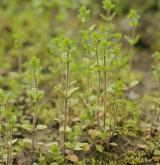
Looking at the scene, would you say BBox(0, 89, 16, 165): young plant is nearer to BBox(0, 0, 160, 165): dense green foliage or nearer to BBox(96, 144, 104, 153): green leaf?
BBox(0, 0, 160, 165): dense green foliage

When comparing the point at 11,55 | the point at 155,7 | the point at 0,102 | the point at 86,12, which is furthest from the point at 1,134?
the point at 155,7

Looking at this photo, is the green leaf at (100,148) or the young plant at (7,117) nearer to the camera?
the young plant at (7,117)

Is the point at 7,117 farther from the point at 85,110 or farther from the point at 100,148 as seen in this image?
the point at 100,148

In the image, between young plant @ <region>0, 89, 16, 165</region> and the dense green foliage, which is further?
the dense green foliage

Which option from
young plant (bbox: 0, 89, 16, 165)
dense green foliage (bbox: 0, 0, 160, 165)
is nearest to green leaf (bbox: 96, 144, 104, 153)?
dense green foliage (bbox: 0, 0, 160, 165)

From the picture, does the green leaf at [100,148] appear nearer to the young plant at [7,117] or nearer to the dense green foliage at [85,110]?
the dense green foliage at [85,110]

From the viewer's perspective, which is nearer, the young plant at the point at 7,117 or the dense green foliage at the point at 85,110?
the young plant at the point at 7,117

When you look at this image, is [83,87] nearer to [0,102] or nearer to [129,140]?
[129,140]

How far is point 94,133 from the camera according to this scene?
3023 millimetres

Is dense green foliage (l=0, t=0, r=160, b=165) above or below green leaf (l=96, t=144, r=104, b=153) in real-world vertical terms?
above

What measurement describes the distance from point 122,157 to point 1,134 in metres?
0.84

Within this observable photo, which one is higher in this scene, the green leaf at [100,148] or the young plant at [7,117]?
the young plant at [7,117]

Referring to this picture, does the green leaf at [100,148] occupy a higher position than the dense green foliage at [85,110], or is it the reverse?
the dense green foliage at [85,110]

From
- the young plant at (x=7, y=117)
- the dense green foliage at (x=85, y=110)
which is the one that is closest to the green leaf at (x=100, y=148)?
the dense green foliage at (x=85, y=110)
